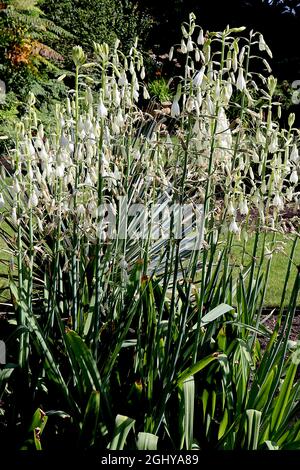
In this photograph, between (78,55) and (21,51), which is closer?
(78,55)

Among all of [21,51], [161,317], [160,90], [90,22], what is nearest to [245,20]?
[160,90]

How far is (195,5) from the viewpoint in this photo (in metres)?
16.0

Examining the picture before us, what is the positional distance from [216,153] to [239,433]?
108 centimetres

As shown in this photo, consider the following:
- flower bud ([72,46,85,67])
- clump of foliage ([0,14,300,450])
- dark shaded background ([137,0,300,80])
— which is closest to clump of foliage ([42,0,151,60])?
dark shaded background ([137,0,300,80])

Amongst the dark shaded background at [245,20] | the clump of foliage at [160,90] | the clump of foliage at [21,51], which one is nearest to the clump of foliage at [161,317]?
the clump of foliage at [21,51]

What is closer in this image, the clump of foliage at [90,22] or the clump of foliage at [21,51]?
the clump of foliage at [21,51]

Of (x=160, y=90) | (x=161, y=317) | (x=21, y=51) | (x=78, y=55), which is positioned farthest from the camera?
(x=160, y=90)

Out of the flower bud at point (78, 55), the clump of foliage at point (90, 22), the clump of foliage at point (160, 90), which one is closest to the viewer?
the flower bud at point (78, 55)

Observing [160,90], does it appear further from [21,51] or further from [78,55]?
[78,55]

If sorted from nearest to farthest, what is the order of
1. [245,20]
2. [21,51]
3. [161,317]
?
[161,317] → [21,51] → [245,20]

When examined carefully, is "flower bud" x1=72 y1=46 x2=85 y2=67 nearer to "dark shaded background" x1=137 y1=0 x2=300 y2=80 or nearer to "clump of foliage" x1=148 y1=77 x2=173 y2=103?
"clump of foliage" x1=148 y1=77 x2=173 y2=103

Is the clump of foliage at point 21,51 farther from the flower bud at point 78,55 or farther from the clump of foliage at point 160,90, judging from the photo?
the flower bud at point 78,55

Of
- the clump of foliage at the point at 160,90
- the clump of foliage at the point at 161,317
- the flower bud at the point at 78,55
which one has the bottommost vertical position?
the clump of foliage at the point at 161,317

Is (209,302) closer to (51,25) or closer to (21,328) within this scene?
(21,328)
